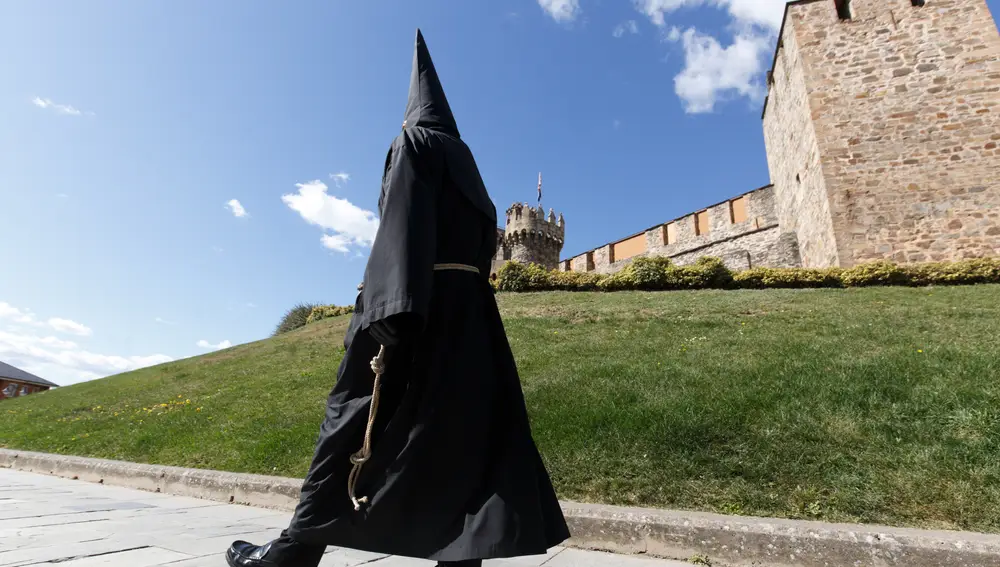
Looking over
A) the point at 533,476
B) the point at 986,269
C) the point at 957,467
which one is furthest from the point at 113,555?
the point at 986,269

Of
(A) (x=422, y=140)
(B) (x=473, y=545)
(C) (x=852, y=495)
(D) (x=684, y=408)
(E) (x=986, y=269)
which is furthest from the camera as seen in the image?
(E) (x=986, y=269)

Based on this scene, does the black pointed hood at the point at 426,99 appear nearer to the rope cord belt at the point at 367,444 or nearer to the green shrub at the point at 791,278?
the rope cord belt at the point at 367,444

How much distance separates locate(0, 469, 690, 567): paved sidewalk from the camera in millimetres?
2387

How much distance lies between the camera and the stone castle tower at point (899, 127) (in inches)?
547

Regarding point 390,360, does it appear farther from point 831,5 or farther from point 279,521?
point 831,5

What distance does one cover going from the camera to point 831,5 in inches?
642

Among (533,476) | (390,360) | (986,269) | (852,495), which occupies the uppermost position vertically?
(986,269)

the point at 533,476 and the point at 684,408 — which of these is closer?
the point at 533,476

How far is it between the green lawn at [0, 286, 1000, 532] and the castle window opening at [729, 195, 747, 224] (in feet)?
33.8

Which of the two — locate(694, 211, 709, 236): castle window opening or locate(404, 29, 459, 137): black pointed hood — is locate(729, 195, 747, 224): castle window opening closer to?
locate(694, 211, 709, 236): castle window opening

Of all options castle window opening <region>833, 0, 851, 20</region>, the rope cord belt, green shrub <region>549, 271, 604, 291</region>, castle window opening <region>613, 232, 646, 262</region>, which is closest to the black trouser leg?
the rope cord belt

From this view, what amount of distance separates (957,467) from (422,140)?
156 inches

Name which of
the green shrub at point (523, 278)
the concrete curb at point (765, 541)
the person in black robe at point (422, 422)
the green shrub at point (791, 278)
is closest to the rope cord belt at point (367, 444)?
the person in black robe at point (422, 422)

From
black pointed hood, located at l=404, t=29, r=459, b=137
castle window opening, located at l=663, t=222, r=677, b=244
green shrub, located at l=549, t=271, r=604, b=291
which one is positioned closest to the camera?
black pointed hood, located at l=404, t=29, r=459, b=137
